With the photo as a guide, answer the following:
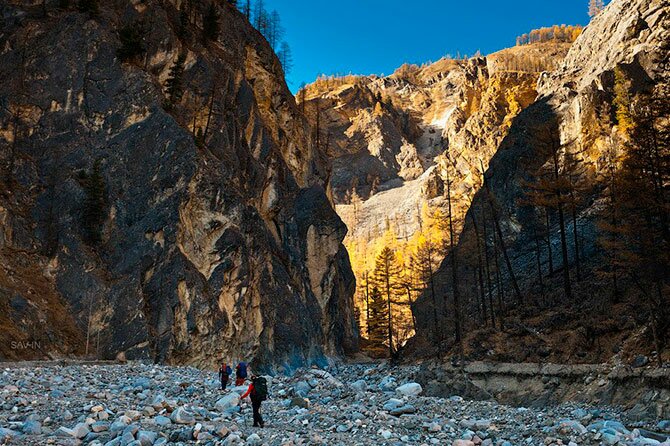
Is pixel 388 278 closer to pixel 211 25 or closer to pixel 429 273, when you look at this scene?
pixel 429 273

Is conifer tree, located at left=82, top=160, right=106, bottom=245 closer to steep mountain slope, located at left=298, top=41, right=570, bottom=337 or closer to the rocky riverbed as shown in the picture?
the rocky riverbed

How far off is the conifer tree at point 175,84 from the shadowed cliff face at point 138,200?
798 mm

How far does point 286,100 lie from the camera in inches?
2766

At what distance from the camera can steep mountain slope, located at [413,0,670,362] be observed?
78.9 ft

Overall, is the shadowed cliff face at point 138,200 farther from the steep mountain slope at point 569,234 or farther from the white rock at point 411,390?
the steep mountain slope at point 569,234

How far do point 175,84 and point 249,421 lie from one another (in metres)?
40.6

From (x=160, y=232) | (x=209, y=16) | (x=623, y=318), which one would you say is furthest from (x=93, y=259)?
(x=209, y=16)

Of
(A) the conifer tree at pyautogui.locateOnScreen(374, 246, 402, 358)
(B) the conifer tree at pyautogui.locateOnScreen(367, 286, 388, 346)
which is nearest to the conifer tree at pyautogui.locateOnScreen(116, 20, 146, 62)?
A: (A) the conifer tree at pyautogui.locateOnScreen(374, 246, 402, 358)

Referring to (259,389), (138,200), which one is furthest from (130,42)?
(259,389)

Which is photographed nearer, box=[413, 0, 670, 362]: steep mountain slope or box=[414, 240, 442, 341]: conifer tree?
box=[413, 0, 670, 362]: steep mountain slope

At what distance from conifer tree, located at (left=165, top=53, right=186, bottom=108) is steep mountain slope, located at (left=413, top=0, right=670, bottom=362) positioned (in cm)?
3012

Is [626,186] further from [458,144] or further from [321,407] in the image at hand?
[458,144]

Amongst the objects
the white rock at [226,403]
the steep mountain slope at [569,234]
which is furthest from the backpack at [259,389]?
the steep mountain slope at [569,234]

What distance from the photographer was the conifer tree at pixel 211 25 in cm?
5841
